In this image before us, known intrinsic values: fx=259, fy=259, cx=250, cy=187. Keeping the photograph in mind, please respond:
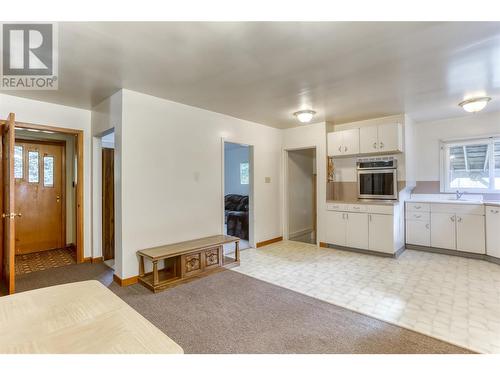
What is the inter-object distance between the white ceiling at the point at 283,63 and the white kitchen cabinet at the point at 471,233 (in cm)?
176

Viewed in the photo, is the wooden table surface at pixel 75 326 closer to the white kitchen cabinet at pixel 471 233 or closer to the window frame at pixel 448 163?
the white kitchen cabinet at pixel 471 233

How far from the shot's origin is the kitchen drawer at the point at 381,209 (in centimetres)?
418

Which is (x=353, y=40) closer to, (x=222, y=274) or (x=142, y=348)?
(x=142, y=348)

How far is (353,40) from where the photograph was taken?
7.00ft

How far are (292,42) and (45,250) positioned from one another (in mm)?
5305

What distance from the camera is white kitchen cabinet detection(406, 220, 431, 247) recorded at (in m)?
4.50

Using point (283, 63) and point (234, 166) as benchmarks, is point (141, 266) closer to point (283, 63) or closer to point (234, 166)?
point (283, 63)

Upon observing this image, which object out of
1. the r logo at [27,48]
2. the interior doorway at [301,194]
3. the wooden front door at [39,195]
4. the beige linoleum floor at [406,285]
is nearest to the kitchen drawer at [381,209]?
the beige linoleum floor at [406,285]

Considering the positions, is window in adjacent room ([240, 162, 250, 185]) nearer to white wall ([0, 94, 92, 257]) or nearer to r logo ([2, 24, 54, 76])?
white wall ([0, 94, 92, 257])

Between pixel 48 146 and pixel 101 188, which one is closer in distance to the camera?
pixel 101 188

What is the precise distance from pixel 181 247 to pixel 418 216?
4.07 m

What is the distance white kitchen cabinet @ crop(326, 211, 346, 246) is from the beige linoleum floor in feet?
0.65
